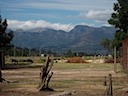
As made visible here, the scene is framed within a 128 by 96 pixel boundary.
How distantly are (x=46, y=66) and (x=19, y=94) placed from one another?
9.94ft

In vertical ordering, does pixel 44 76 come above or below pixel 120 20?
below

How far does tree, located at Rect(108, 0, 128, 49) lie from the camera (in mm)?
61062

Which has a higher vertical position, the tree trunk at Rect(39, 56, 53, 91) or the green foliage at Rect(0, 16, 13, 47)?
the green foliage at Rect(0, 16, 13, 47)

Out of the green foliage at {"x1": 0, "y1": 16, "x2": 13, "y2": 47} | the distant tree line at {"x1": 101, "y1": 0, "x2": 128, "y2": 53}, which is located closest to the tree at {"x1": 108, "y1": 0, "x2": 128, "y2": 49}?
the distant tree line at {"x1": 101, "y1": 0, "x2": 128, "y2": 53}

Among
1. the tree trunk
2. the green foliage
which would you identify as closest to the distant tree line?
the green foliage

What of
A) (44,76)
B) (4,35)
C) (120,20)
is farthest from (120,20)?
(44,76)

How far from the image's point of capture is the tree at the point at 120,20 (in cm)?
6106

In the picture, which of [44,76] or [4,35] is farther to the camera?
[4,35]

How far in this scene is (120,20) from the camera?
61750 mm

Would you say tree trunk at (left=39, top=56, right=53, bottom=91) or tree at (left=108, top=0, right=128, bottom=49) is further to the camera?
tree at (left=108, top=0, right=128, bottom=49)

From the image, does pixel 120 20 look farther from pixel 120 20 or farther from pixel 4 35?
pixel 4 35

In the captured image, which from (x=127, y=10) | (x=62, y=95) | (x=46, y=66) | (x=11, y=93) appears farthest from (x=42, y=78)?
(x=127, y=10)

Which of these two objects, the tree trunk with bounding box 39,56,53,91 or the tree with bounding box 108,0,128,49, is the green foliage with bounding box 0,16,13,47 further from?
the tree trunk with bounding box 39,56,53,91

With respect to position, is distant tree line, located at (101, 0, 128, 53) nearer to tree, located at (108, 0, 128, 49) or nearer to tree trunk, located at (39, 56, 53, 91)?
tree, located at (108, 0, 128, 49)
